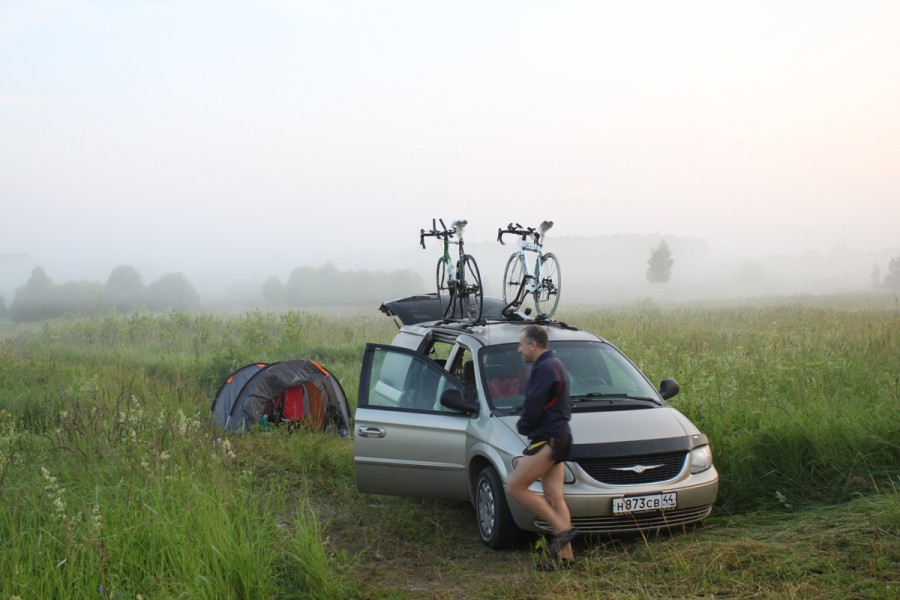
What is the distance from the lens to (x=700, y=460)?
20.7 ft

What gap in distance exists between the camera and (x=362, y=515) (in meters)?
7.78

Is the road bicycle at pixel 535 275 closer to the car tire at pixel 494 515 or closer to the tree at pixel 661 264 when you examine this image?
the car tire at pixel 494 515

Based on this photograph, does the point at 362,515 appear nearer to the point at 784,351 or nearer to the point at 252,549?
the point at 252,549

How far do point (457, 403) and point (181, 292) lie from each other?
111 metres

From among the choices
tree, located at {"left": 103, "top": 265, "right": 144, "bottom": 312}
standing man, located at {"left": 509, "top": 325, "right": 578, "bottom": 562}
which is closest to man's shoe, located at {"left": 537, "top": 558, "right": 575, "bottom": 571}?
standing man, located at {"left": 509, "top": 325, "right": 578, "bottom": 562}

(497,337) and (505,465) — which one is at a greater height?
(497,337)

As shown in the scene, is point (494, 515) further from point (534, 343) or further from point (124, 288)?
point (124, 288)

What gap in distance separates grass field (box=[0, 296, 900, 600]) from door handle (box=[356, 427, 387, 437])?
0.88m

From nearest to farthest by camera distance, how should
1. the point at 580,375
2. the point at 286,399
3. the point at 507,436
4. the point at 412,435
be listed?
the point at 507,436
the point at 412,435
the point at 580,375
the point at 286,399

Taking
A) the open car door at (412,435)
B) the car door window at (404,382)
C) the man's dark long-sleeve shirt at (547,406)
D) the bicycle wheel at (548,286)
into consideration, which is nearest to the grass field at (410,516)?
the open car door at (412,435)

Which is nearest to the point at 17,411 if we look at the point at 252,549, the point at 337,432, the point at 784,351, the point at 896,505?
the point at 337,432

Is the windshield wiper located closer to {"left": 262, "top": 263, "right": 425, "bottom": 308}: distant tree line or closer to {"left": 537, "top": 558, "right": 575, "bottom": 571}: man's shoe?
{"left": 537, "top": 558, "right": 575, "bottom": 571}: man's shoe

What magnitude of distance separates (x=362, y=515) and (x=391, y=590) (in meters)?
2.53

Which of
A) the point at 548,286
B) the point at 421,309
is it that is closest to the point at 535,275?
the point at 548,286
